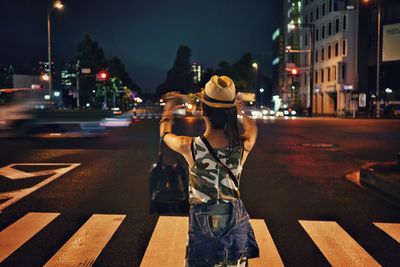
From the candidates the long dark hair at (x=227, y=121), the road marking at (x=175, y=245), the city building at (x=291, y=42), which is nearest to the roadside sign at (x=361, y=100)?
the city building at (x=291, y=42)

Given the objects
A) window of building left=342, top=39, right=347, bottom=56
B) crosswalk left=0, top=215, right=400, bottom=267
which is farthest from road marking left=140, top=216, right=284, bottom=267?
window of building left=342, top=39, right=347, bottom=56

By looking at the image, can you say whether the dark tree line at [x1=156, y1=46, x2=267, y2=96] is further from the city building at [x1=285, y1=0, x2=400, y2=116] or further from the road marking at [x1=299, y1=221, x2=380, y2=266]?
the road marking at [x1=299, y1=221, x2=380, y2=266]

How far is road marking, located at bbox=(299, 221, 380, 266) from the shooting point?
18.1ft

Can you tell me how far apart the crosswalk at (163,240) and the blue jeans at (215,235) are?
235 centimetres

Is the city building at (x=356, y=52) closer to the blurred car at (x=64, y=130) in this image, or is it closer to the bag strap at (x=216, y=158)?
the blurred car at (x=64, y=130)

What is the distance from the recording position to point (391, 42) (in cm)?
5538

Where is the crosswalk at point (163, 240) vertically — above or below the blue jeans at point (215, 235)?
below

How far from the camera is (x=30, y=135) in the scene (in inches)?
887

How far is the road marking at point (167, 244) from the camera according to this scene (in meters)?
5.37

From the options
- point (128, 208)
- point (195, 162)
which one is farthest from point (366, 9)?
point (195, 162)

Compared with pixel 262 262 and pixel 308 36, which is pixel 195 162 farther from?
pixel 308 36

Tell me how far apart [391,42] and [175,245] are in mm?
55169

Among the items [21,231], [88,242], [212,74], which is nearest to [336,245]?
[88,242]

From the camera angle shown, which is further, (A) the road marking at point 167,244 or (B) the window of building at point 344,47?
(B) the window of building at point 344,47
